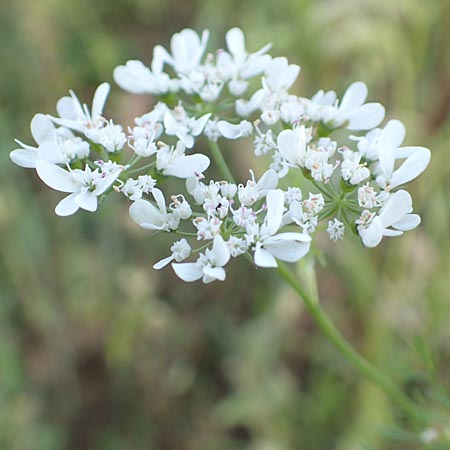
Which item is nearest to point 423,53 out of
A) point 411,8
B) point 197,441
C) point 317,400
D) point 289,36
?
point 411,8

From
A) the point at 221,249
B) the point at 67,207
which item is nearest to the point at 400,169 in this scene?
the point at 221,249

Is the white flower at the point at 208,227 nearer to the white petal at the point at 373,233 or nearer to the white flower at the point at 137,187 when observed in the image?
the white flower at the point at 137,187

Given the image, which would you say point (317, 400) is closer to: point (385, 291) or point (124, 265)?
point (385, 291)

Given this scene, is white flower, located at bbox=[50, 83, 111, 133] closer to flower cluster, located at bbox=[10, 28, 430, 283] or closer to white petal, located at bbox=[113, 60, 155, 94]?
flower cluster, located at bbox=[10, 28, 430, 283]

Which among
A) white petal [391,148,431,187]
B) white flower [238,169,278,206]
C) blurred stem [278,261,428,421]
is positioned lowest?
blurred stem [278,261,428,421]

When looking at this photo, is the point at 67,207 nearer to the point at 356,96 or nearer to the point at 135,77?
the point at 135,77

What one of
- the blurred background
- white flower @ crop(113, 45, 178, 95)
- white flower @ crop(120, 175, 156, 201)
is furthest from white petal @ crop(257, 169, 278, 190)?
the blurred background

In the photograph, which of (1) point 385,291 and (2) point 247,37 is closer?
(1) point 385,291

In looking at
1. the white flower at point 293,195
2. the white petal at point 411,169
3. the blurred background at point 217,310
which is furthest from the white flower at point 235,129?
the blurred background at point 217,310
